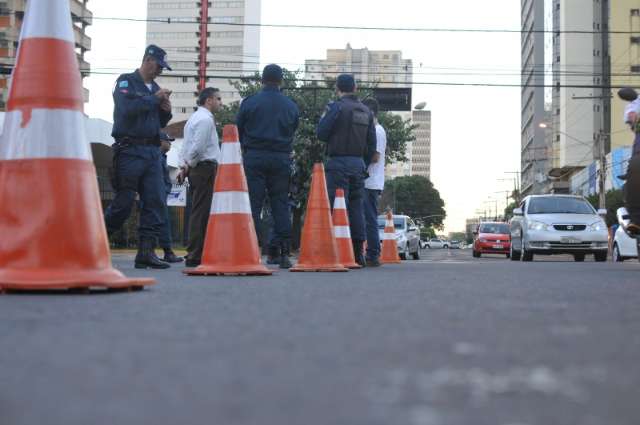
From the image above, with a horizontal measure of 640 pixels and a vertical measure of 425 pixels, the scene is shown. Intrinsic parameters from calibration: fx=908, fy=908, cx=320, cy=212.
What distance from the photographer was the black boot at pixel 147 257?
26.7 ft

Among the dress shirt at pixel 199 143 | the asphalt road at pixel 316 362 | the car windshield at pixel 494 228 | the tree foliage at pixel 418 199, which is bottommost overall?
the asphalt road at pixel 316 362

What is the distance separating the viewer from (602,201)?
4666 centimetres

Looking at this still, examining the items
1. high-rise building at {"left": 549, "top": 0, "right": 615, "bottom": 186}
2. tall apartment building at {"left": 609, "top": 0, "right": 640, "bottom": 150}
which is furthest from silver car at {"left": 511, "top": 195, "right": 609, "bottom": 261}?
high-rise building at {"left": 549, "top": 0, "right": 615, "bottom": 186}

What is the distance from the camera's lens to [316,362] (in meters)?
2.25

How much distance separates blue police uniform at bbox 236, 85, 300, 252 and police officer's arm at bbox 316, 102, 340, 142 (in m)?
0.72

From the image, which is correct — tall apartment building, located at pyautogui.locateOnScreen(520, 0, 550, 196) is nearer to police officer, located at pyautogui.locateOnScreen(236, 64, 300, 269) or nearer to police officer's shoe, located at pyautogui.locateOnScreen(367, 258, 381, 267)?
police officer's shoe, located at pyautogui.locateOnScreen(367, 258, 381, 267)

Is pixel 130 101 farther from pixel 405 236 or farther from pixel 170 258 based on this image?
pixel 405 236

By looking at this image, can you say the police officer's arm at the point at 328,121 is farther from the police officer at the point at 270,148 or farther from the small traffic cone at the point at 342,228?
the police officer at the point at 270,148

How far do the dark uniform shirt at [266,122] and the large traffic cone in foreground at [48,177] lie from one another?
3978 millimetres

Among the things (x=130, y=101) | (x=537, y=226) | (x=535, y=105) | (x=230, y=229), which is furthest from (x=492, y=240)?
(x=535, y=105)

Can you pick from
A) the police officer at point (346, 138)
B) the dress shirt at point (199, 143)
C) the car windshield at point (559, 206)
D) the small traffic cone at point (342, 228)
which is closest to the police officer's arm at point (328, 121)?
the police officer at point (346, 138)

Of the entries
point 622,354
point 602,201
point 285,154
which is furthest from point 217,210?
point 602,201

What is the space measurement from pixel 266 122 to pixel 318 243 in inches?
54.1

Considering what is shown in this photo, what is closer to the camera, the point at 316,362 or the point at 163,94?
the point at 316,362
